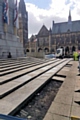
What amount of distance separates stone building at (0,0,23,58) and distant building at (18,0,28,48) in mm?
47094

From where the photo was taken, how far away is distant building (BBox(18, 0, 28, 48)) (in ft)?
205

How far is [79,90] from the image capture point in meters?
4.59

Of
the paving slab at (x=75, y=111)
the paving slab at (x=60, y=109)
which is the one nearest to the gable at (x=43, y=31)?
the paving slab at (x=60, y=109)

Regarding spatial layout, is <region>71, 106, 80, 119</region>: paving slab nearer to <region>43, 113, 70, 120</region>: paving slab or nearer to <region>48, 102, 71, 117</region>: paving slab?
<region>48, 102, 71, 117</region>: paving slab

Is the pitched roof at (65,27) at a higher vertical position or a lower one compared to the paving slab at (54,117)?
higher

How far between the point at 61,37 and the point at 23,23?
65.8 feet

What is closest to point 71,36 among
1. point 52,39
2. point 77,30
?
point 77,30

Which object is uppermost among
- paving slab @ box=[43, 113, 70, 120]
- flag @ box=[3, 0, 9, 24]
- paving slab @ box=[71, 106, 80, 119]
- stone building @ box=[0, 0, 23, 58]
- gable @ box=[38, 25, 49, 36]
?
gable @ box=[38, 25, 49, 36]

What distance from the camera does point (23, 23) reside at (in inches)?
2594

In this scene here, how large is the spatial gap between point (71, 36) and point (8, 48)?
5258cm

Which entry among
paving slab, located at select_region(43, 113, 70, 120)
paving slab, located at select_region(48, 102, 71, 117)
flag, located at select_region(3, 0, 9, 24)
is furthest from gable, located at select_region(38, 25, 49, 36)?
paving slab, located at select_region(43, 113, 70, 120)

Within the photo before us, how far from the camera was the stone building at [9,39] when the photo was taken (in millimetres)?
15500

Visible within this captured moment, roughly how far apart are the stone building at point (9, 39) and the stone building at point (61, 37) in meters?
46.7

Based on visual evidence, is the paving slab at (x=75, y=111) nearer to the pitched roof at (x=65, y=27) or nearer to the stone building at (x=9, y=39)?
the stone building at (x=9, y=39)
